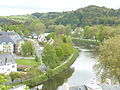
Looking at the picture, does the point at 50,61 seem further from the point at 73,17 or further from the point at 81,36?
the point at 73,17

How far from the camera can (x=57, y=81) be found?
34.8 meters

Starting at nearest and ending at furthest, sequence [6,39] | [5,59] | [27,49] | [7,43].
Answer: [5,59] < [27,49] < [7,43] < [6,39]

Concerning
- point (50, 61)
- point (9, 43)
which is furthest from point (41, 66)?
point (9, 43)

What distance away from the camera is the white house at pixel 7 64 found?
116 feet

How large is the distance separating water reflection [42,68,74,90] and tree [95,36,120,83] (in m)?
7.56

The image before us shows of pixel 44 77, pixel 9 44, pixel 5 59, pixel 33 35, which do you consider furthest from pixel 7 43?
pixel 33 35

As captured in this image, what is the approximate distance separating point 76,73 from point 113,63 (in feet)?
48.1

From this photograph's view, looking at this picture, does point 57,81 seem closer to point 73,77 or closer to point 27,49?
point 73,77

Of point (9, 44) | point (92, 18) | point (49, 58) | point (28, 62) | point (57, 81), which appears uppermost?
point (92, 18)

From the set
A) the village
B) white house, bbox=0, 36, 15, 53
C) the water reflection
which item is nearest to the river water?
the water reflection

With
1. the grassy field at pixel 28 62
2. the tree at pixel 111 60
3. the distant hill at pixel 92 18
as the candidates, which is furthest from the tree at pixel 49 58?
the distant hill at pixel 92 18

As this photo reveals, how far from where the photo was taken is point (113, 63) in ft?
82.8

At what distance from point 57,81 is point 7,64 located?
7.78 meters

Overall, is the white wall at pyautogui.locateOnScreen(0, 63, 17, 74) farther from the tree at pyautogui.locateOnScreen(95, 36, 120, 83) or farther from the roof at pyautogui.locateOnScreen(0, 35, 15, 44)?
the roof at pyautogui.locateOnScreen(0, 35, 15, 44)
